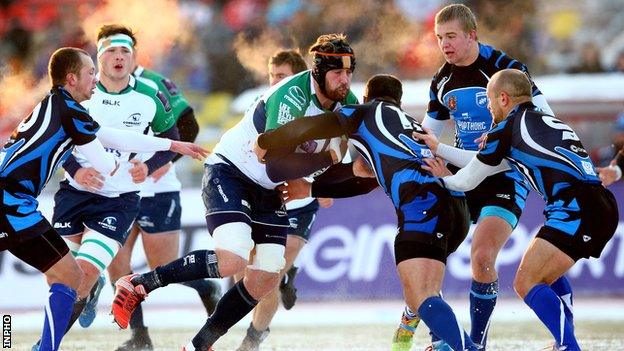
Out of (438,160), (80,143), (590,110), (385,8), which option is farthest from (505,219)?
(385,8)

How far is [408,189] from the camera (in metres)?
6.70

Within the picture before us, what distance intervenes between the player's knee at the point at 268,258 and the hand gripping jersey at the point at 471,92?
1.62 meters

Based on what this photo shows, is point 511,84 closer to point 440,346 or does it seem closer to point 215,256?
point 440,346

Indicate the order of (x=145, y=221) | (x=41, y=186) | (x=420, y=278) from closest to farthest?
1. (x=420, y=278)
2. (x=41, y=186)
3. (x=145, y=221)

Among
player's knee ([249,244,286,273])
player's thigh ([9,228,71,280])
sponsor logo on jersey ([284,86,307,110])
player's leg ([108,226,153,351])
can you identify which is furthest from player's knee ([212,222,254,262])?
player's leg ([108,226,153,351])

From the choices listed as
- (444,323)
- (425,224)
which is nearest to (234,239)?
(425,224)

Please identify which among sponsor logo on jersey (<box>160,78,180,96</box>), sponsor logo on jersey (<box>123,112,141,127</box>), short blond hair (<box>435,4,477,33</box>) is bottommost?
sponsor logo on jersey (<box>123,112,141,127</box>)

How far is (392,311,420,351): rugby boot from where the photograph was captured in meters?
7.65

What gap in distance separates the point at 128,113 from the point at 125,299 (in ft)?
6.54

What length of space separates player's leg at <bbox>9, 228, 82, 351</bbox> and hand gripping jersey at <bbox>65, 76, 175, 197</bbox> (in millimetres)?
1474

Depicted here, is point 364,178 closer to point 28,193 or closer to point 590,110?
point 28,193

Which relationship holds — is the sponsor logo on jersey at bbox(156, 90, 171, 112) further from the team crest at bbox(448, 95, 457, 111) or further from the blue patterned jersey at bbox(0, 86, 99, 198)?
the team crest at bbox(448, 95, 457, 111)
